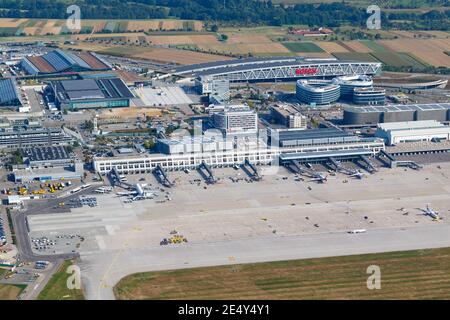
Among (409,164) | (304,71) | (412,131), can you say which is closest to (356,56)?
(304,71)

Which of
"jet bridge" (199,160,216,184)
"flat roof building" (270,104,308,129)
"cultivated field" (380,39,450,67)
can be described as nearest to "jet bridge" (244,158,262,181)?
"jet bridge" (199,160,216,184)

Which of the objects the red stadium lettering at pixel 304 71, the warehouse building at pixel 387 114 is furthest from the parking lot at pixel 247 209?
the red stadium lettering at pixel 304 71

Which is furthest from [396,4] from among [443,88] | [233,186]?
[233,186]

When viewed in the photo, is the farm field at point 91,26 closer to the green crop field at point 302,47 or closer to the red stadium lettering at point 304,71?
the green crop field at point 302,47

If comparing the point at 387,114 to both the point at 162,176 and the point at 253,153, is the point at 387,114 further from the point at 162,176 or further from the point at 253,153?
the point at 162,176
